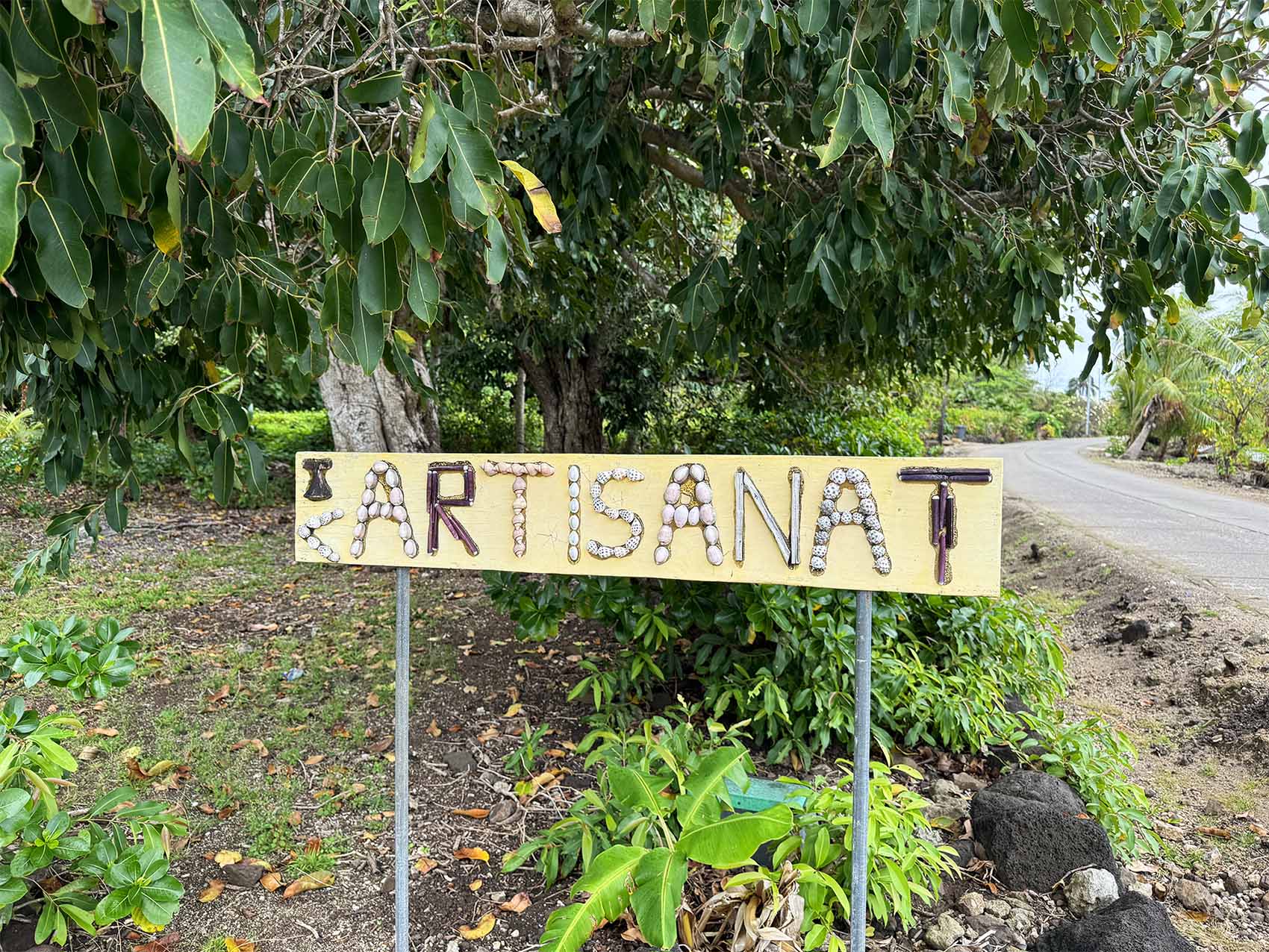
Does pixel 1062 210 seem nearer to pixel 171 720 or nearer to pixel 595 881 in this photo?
pixel 595 881

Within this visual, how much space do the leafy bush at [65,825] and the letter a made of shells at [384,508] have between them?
761 millimetres

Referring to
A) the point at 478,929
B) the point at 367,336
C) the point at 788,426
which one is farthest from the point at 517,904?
the point at 788,426

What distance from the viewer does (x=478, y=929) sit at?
2.24m

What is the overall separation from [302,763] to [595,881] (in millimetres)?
1918

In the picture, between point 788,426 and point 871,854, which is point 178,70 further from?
point 788,426

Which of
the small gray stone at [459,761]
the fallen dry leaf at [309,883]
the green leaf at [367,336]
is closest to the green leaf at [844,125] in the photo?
the green leaf at [367,336]

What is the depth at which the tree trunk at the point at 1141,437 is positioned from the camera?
19391mm

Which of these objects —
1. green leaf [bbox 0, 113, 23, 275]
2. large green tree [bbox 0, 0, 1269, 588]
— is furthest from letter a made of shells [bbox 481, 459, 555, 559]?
green leaf [bbox 0, 113, 23, 275]

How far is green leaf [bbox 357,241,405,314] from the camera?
116 centimetres

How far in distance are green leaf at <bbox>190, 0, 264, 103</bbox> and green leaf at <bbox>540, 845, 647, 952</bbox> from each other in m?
1.68

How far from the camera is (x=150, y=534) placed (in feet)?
22.6

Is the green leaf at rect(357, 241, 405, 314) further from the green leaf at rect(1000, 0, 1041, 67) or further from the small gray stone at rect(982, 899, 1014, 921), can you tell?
the small gray stone at rect(982, 899, 1014, 921)

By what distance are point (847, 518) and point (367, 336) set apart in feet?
3.51

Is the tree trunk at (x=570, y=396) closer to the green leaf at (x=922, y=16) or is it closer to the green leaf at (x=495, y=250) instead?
the green leaf at (x=922, y=16)
